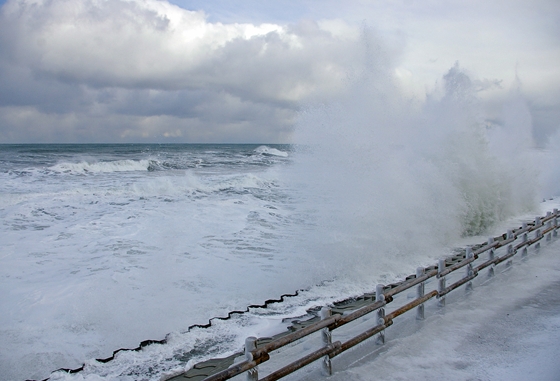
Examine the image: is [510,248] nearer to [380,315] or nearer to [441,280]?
[441,280]

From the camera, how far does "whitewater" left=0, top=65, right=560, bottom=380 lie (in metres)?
5.75

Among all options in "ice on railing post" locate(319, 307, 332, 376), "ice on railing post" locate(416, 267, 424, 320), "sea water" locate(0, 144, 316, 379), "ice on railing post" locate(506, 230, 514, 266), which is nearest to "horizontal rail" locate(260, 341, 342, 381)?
"ice on railing post" locate(319, 307, 332, 376)

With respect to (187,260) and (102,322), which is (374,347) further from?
(187,260)

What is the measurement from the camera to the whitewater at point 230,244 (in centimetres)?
575

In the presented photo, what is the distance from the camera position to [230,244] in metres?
10.9

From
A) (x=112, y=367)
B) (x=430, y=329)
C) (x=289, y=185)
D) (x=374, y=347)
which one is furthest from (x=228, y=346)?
(x=289, y=185)

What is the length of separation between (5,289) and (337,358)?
6780 millimetres

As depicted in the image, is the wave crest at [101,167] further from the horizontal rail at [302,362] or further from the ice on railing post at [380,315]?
the horizontal rail at [302,362]

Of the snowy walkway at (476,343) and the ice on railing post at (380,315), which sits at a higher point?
the ice on railing post at (380,315)

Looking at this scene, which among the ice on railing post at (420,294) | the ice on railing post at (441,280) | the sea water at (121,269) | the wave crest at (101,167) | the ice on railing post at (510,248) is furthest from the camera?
the wave crest at (101,167)

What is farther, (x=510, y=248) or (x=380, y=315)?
(x=510, y=248)

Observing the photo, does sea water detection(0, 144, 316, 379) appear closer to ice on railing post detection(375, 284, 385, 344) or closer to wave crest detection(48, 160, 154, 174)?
ice on railing post detection(375, 284, 385, 344)

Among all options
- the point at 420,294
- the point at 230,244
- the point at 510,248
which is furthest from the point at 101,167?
the point at 420,294

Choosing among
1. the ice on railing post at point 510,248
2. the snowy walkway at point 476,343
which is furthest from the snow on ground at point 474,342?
the ice on railing post at point 510,248
